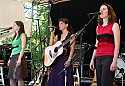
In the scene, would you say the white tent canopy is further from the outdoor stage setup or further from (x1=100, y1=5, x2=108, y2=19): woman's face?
(x1=100, y1=5, x2=108, y2=19): woman's face

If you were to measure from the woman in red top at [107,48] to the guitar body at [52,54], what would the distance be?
0.85 m

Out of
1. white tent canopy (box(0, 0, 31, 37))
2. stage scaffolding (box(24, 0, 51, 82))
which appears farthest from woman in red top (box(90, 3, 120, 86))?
white tent canopy (box(0, 0, 31, 37))

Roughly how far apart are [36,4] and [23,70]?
12.4ft

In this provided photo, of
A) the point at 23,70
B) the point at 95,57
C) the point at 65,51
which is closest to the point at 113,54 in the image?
the point at 95,57

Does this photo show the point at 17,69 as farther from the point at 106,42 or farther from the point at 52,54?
the point at 106,42

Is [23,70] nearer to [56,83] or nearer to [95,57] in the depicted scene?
[56,83]

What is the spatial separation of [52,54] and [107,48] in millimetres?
1127

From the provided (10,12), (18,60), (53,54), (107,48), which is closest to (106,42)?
(107,48)

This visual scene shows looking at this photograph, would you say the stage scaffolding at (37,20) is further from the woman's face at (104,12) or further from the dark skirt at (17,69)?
the woman's face at (104,12)

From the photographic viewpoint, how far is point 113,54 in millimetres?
2943

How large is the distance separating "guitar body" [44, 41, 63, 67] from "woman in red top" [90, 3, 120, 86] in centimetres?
85

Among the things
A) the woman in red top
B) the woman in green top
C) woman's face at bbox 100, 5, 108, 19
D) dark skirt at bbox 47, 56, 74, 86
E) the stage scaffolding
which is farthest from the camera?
the stage scaffolding

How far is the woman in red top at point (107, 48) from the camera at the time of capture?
288cm

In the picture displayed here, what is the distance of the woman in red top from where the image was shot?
2.88 meters
